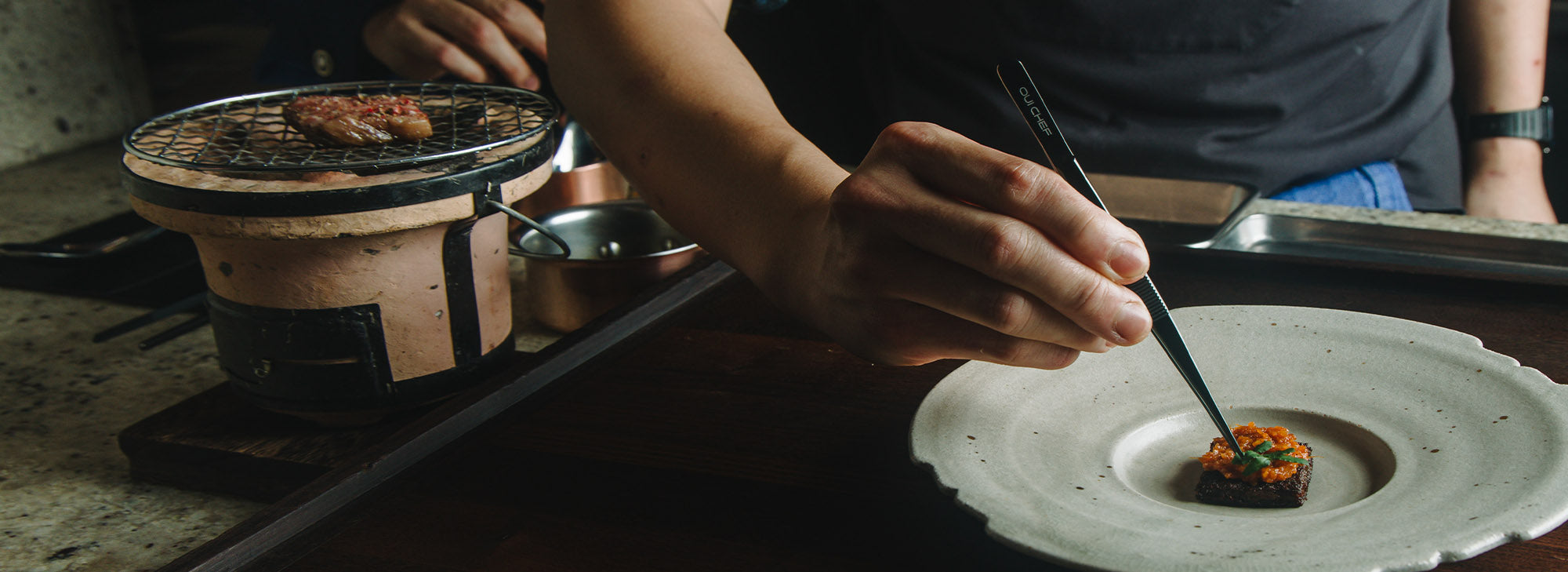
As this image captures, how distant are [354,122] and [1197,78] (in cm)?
108

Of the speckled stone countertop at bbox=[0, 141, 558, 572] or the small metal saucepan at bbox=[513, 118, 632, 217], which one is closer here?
the speckled stone countertop at bbox=[0, 141, 558, 572]

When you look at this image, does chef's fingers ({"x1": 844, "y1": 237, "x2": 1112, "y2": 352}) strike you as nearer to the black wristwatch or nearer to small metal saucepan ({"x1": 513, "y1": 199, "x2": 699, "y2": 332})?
small metal saucepan ({"x1": 513, "y1": 199, "x2": 699, "y2": 332})

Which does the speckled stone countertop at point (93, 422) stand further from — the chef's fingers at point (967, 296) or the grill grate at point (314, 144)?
the chef's fingers at point (967, 296)

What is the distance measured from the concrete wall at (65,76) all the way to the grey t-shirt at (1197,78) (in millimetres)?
2112

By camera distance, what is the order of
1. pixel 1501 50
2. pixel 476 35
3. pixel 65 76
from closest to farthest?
pixel 476 35, pixel 1501 50, pixel 65 76

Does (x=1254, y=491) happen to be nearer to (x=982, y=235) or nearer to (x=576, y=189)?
(x=982, y=235)

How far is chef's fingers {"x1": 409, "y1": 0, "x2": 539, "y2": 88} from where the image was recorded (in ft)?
4.25

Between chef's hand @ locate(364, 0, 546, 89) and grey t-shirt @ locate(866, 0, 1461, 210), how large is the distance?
0.55 metres

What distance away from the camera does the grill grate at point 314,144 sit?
793 mm

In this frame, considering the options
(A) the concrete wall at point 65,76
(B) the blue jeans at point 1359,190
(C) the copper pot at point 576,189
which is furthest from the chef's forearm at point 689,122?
(A) the concrete wall at point 65,76

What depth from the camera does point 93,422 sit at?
0.99 meters

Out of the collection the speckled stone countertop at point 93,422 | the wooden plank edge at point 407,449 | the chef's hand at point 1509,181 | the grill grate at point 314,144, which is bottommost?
the chef's hand at point 1509,181

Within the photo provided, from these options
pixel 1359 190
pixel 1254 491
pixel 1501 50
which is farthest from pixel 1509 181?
pixel 1254 491

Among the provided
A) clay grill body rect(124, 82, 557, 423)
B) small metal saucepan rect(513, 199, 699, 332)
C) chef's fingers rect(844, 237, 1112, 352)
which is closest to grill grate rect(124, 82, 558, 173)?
clay grill body rect(124, 82, 557, 423)
